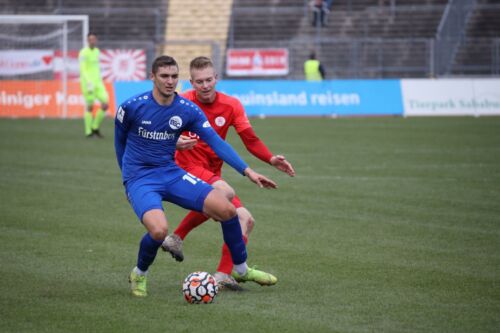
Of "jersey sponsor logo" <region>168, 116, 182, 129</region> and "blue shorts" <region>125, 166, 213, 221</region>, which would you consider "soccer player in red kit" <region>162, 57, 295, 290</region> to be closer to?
"jersey sponsor logo" <region>168, 116, 182, 129</region>

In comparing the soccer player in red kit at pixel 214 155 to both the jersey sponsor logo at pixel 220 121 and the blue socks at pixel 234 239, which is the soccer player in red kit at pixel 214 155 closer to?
the jersey sponsor logo at pixel 220 121

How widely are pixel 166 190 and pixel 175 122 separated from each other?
1.84ft

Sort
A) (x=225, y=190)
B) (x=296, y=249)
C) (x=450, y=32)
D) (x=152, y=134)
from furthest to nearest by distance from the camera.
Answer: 1. (x=450, y=32)
2. (x=296, y=249)
3. (x=225, y=190)
4. (x=152, y=134)

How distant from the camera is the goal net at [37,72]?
32.4 meters

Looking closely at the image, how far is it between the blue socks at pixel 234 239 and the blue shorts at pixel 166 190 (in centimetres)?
29

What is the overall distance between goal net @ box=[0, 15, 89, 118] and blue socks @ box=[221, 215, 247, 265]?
24.7 metres

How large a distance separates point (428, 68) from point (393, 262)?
1148 inches

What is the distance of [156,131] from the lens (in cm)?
796

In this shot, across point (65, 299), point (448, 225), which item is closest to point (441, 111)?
point (448, 225)

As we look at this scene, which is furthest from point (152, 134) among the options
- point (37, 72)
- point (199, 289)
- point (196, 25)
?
point (196, 25)

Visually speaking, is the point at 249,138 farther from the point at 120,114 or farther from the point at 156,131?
the point at 120,114

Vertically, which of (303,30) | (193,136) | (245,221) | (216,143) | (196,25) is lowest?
(196,25)

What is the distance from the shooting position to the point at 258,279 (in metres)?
8.07

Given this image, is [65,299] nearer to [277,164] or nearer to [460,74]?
[277,164]
